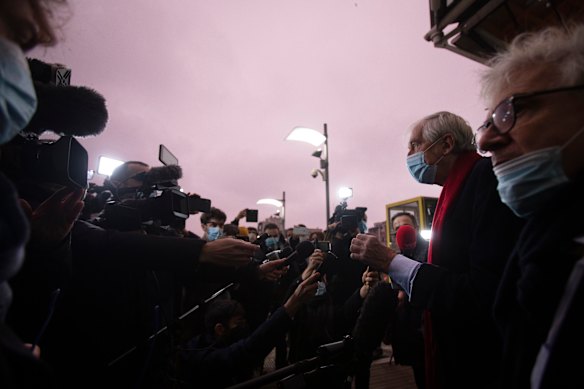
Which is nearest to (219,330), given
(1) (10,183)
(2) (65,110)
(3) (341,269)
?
(3) (341,269)

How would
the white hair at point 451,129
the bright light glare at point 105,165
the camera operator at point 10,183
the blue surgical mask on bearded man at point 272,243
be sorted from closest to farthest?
the camera operator at point 10,183
the white hair at point 451,129
the blue surgical mask on bearded man at point 272,243
the bright light glare at point 105,165

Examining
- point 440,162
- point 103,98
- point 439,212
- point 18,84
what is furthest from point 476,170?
point 103,98

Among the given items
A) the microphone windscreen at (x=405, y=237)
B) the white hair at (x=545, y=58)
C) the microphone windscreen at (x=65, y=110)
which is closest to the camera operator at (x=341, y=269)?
the microphone windscreen at (x=405, y=237)

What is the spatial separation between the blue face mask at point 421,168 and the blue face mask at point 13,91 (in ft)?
6.56

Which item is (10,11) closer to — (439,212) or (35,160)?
(35,160)

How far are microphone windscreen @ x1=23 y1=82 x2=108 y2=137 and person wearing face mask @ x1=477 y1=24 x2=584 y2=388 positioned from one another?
1768mm

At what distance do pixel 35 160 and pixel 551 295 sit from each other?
1.89 meters

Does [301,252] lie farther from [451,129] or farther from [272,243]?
[272,243]

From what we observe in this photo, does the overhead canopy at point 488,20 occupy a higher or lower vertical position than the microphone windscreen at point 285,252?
higher

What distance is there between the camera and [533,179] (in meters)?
0.96

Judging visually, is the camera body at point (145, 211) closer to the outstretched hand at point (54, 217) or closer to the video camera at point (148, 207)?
the video camera at point (148, 207)

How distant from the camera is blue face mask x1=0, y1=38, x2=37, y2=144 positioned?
695mm

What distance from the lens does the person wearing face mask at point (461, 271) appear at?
119 centimetres

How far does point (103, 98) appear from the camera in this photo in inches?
58.7
